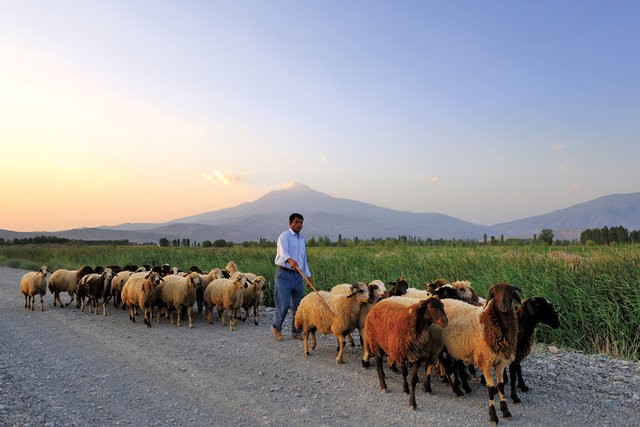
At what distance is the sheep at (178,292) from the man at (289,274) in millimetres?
2905

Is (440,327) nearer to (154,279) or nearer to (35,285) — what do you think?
(154,279)

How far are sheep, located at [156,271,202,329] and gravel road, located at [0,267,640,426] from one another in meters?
2.02

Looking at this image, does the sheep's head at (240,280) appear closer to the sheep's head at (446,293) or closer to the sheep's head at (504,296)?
the sheep's head at (446,293)

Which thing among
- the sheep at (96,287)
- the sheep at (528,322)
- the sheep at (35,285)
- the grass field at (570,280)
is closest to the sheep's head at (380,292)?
the sheep at (528,322)

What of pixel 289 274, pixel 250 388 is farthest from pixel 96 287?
pixel 250 388

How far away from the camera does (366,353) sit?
26.2 feet

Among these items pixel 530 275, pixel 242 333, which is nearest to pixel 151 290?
pixel 242 333

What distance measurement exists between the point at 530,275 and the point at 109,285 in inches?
502

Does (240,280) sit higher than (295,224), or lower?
lower

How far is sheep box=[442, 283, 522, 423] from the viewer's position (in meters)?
5.82

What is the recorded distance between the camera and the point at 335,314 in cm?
877

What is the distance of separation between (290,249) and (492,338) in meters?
5.50

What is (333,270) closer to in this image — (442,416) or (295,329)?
(295,329)

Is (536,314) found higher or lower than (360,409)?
higher
